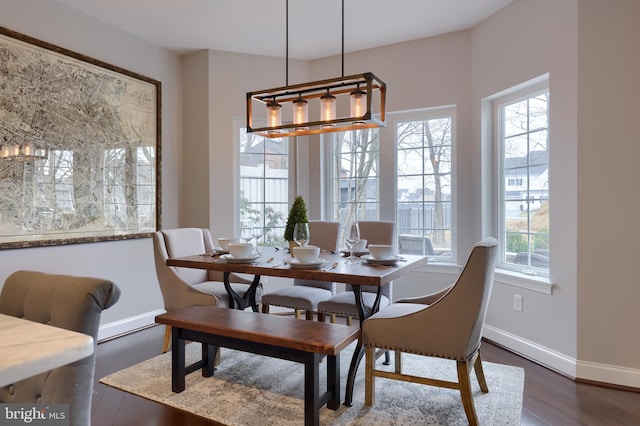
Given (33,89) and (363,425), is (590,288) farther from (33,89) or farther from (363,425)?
(33,89)

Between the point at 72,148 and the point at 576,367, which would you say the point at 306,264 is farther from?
the point at 72,148

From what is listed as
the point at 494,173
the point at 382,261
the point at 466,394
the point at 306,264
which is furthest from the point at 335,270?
the point at 494,173

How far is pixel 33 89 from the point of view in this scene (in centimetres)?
310

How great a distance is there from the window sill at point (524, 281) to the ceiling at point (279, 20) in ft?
7.44

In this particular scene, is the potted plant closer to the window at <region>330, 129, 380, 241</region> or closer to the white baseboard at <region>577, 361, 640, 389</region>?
the window at <region>330, 129, 380, 241</region>

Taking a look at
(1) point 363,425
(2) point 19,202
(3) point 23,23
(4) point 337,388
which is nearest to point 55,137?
(2) point 19,202

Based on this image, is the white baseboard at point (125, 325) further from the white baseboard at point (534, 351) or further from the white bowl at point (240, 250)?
the white baseboard at point (534, 351)

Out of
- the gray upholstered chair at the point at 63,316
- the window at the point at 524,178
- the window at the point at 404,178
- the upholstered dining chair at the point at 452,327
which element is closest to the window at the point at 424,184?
the window at the point at 404,178

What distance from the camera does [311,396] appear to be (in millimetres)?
2088

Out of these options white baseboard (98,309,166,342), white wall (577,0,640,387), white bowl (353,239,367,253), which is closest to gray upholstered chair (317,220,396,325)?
white bowl (353,239,367,253)

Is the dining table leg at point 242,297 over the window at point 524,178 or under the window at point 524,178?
under

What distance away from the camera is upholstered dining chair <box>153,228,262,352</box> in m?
3.05

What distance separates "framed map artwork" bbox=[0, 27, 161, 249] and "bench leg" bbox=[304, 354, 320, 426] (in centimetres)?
243

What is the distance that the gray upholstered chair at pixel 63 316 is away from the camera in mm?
1035
